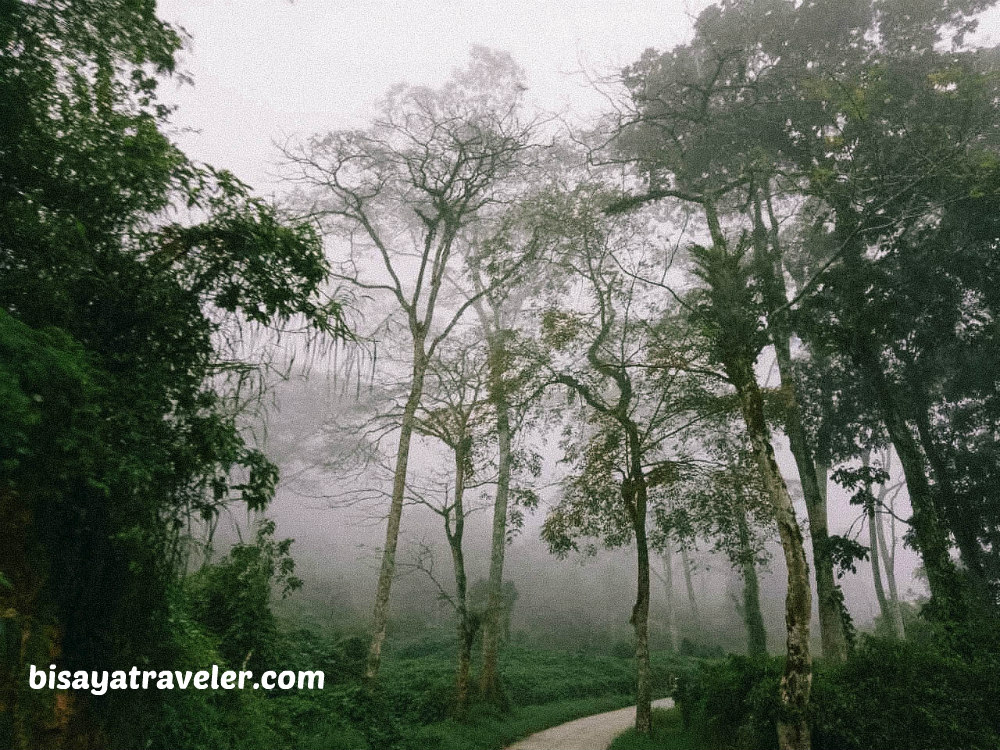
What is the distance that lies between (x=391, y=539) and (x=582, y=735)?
669cm

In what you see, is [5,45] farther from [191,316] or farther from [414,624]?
[414,624]

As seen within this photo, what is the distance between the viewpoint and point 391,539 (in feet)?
33.1

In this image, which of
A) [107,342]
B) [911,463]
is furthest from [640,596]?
[107,342]

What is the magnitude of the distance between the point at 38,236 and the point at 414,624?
2921 centimetres

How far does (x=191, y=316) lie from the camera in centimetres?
488

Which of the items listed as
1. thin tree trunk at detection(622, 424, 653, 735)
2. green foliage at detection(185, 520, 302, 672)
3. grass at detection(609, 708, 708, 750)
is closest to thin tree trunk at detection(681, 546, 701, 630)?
grass at detection(609, 708, 708, 750)

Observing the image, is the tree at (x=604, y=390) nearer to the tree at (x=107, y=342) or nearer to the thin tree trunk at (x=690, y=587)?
the tree at (x=107, y=342)

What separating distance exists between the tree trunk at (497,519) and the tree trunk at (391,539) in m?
2.24

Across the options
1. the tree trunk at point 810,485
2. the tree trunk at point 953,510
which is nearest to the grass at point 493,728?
the tree trunk at point 810,485

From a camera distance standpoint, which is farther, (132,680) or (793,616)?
(793,616)

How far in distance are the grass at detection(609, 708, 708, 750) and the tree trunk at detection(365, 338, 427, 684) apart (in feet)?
16.0

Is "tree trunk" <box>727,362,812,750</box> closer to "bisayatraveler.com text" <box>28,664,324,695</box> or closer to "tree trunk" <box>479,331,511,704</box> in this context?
"tree trunk" <box>479,331,511,704</box>

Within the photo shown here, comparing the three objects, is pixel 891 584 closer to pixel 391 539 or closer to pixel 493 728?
pixel 493 728

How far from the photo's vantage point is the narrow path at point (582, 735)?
10.9 metres
